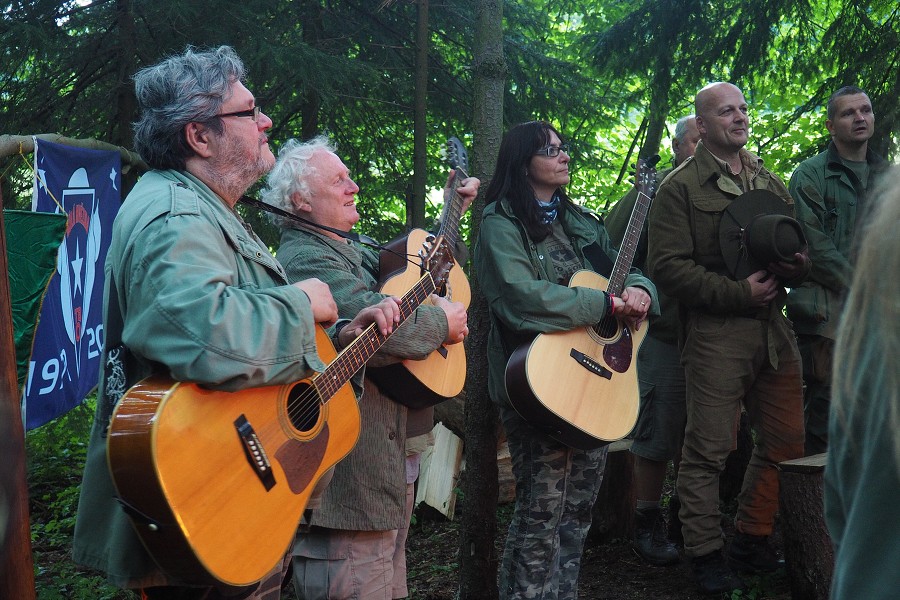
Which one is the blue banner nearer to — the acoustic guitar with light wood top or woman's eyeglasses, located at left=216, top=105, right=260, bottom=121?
woman's eyeglasses, located at left=216, top=105, right=260, bottom=121

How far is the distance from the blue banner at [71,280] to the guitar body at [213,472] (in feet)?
7.84

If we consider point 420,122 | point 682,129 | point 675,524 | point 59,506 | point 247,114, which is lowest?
point 59,506

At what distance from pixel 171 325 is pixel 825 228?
14.2ft

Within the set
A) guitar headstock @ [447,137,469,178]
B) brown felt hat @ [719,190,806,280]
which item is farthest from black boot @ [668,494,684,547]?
guitar headstock @ [447,137,469,178]

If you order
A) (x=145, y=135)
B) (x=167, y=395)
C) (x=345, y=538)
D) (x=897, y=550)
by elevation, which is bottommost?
(x=345, y=538)

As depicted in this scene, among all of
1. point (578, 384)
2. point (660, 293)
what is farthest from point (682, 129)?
point (578, 384)

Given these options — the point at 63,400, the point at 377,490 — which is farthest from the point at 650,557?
the point at 63,400

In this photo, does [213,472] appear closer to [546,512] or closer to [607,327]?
[546,512]

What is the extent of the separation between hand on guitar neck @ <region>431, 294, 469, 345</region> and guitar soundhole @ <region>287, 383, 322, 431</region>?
37.3 inches

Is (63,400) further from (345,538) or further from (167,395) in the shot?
(167,395)

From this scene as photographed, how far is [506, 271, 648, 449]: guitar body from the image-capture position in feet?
12.7

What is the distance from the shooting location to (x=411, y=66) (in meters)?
8.33

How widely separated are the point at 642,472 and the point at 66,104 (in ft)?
17.0

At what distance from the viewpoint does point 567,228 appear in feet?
14.4
